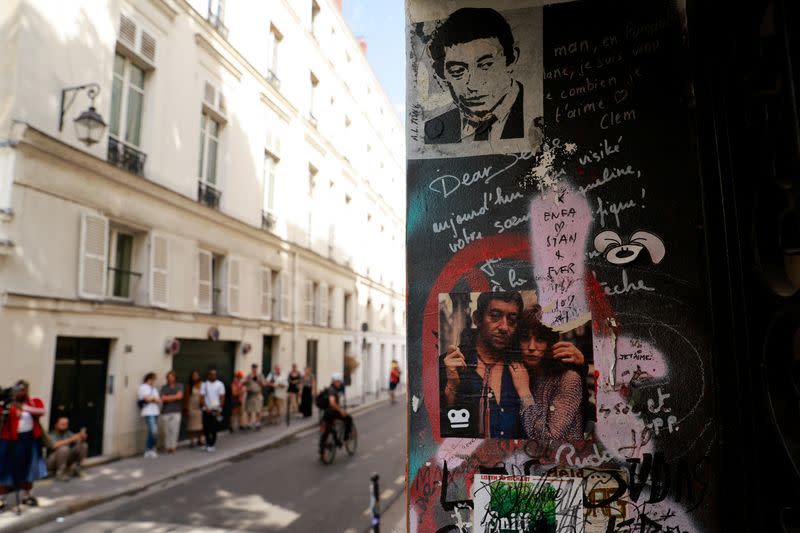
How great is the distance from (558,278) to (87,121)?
11.0 metres

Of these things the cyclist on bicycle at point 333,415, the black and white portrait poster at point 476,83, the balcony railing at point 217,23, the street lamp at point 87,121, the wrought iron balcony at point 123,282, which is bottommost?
the cyclist on bicycle at point 333,415

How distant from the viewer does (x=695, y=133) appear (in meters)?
2.23

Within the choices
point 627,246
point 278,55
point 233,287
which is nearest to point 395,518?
point 627,246

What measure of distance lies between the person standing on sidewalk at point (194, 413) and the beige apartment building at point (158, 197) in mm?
660

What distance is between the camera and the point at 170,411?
1321cm

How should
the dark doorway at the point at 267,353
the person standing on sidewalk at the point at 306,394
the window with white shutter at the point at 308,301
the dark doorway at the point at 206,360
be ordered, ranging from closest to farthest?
the dark doorway at the point at 206,360 < the dark doorway at the point at 267,353 < the person standing on sidewalk at the point at 306,394 < the window with white shutter at the point at 308,301

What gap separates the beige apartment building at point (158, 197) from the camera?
1044 centimetres

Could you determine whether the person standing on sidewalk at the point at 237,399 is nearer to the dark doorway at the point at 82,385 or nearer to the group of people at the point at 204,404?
the group of people at the point at 204,404

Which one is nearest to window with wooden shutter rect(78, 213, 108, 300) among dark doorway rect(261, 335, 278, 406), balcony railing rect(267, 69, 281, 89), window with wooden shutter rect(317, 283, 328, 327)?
dark doorway rect(261, 335, 278, 406)

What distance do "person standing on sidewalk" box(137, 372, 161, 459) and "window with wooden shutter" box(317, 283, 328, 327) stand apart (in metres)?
12.0

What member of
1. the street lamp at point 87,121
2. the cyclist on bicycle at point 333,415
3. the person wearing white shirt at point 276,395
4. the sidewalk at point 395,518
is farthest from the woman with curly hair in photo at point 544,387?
the person wearing white shirt at point 276,395

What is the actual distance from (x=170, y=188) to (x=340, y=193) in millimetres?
14082

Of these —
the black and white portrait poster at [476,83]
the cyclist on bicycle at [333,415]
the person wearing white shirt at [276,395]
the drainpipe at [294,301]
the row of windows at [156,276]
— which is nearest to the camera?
the black and white portrait poster at [476,83]

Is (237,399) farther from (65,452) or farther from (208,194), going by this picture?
(65,452)
